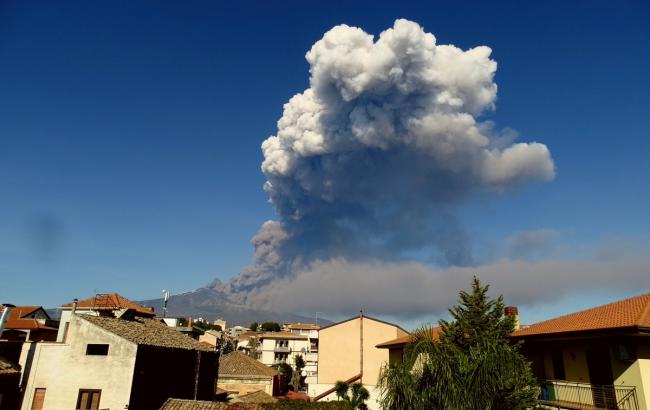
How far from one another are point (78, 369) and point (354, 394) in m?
27.2

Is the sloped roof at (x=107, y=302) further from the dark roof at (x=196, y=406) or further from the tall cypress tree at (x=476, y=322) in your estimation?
the tall cypress tree at (x=476, y=322)

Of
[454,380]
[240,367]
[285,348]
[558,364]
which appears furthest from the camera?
[285,348]

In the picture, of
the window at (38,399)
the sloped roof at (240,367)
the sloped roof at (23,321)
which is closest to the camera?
the window at (38,399)

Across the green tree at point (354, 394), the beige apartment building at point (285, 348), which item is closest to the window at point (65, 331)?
the green tree at point (354, 394)

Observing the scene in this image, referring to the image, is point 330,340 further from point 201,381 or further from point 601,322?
point 601,322

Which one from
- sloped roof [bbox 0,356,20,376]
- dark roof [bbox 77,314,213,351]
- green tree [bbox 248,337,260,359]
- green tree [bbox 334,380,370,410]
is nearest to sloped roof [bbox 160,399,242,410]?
dark roof [bbox 77,314,213,351]

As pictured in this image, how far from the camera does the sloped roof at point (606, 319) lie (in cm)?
1783

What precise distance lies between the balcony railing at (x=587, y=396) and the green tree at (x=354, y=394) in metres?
23.3

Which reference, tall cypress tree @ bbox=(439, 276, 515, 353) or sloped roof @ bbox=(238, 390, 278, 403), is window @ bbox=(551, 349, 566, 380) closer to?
tall cypress tree @ bbox=(439, 276, 515, 353)

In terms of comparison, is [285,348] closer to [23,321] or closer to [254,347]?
[254,347]

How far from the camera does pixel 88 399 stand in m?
28.4

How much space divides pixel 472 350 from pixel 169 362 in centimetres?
2480

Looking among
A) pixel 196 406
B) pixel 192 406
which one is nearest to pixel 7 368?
pixel 192 406

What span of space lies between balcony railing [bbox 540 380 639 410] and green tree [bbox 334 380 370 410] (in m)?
23.3
